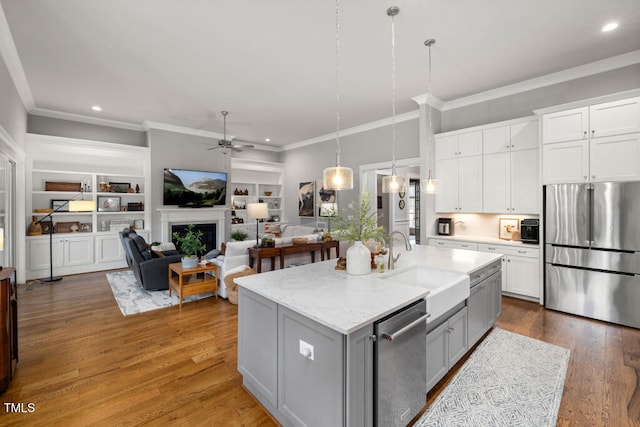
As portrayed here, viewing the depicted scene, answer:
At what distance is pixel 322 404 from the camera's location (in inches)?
61.7

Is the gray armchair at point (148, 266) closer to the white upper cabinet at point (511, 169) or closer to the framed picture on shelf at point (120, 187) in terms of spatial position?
the framed picture on shelf at point (120, 187)

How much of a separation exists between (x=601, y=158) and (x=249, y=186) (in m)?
7.64

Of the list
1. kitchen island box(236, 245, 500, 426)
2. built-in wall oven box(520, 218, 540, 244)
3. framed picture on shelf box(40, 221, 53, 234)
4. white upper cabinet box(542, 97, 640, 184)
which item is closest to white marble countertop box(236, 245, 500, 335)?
kitchen island box(236, 245, 500, 426)

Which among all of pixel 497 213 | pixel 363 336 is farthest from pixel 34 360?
pixel 497 213

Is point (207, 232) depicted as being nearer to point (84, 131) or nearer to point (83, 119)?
point (84, 131)

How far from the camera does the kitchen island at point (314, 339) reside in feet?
4.86

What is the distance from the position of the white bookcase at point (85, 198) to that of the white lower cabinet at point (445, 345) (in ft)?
20.7

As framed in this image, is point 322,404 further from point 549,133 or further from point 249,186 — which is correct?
point 249,186

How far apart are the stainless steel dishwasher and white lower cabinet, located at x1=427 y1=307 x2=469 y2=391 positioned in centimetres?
19

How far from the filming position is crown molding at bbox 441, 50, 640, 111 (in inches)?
142

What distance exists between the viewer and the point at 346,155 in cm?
704

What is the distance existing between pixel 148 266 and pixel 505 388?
470cm

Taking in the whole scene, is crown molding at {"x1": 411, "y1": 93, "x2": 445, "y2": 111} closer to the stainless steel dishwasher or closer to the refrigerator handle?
the refrigerator handle

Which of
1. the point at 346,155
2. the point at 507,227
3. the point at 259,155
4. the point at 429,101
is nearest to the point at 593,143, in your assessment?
the point at 507,227
